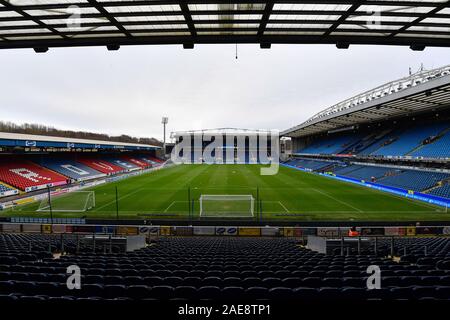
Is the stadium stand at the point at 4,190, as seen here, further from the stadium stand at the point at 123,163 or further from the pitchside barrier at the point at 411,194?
the pitchside barrier at the point at 411,194

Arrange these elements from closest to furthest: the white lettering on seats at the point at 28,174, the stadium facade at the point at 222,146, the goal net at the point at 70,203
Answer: the goal net at the point at 70,203 < the white lettering on seats at the point at 28,174 < the stadium facade at the point at 222,146

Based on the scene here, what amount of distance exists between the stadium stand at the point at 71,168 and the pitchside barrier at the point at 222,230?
29586mm

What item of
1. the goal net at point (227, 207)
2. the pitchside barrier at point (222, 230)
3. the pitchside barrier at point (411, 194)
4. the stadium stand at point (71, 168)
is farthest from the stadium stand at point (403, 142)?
the stadium stand at point (71, 168)

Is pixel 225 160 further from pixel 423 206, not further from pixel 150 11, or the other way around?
pixel 150 11

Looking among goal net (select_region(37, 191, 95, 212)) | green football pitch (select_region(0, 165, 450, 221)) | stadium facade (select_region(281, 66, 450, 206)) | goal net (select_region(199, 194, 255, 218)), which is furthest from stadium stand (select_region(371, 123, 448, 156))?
goal net (select_region(37, 191, 95, 212))

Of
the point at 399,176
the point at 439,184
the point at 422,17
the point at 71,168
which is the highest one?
the point at 422,17

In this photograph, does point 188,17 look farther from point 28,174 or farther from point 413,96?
point 28,174

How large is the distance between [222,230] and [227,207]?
8.00 meters

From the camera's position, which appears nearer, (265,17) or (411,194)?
(265,17)

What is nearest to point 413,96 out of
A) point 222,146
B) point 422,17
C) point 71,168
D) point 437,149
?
point 437,149

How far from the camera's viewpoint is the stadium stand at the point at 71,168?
46.3 m

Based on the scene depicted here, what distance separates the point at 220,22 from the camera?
246 inches

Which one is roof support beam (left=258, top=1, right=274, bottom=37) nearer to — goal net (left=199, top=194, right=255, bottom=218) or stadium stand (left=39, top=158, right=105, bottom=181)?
goal net (left=199, top=194, right=255, bottom=218)
